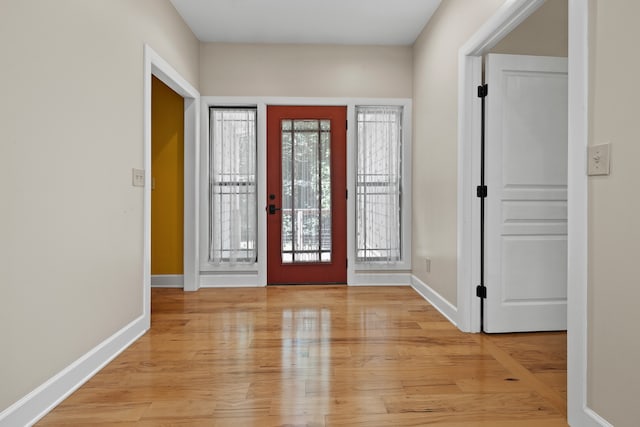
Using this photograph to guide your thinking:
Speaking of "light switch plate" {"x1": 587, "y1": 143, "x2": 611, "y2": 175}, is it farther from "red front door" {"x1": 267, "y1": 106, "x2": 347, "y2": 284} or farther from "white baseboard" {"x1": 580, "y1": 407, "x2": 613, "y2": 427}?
"red front door" {"x1": 267, "y1": 106, "x2": 347, "y2": 284}

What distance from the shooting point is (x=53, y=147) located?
175 cm

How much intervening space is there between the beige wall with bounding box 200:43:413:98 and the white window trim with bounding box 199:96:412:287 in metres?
0.08

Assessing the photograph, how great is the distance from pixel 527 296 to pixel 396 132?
2198 mm

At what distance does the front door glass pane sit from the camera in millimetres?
4121

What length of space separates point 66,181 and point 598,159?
240 centimetres

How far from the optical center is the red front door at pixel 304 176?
4113 millimetres

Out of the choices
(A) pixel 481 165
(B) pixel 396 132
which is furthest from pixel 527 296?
(B) pixel 396 132

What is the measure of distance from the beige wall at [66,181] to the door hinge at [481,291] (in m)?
2.47

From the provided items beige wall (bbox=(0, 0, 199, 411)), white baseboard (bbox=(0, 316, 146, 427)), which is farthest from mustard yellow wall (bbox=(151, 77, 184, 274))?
white baseboard (bbox=(0, 316, 146, 427))

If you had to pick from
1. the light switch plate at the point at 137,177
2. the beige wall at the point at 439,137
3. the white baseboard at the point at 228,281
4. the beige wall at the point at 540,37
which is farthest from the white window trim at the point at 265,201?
the beige wall at the point at 540,37

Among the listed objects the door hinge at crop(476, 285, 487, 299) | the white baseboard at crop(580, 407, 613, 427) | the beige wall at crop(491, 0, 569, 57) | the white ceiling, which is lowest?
the white baseboard at crop(580, 407, 613, 427)

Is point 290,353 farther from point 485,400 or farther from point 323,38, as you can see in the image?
point 323,38

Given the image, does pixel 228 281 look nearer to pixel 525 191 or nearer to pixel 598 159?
pixel 525 191

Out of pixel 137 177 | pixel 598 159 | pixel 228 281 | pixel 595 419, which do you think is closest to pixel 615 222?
pixel 598 159
